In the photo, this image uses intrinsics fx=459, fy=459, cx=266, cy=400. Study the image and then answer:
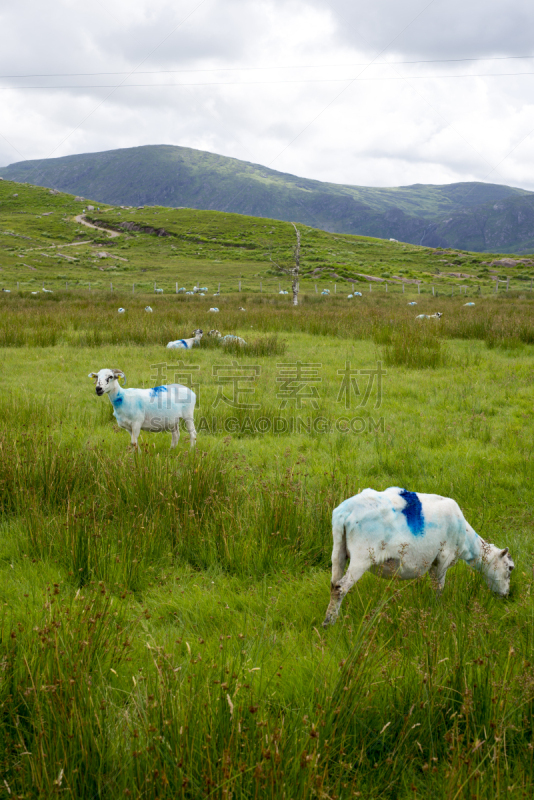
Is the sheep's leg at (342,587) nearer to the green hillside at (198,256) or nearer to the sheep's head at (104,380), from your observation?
the sheep's head at (104,380)

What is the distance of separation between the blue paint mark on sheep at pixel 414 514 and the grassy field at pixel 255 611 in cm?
45

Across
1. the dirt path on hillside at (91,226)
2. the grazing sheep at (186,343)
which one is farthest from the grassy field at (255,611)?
the dirt path on hillside at (91,226)

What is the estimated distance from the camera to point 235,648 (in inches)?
106

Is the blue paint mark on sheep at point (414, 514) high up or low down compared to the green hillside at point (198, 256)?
down

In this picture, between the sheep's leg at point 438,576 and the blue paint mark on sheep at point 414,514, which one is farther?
the sheep's leg at point 438,576

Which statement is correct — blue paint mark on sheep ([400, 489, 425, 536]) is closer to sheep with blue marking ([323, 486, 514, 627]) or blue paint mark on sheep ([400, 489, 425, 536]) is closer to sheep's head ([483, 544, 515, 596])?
sheep with blue marking ([323, 486, 514, 627])

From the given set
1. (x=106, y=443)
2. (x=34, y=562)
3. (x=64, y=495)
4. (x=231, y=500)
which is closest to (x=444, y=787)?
(x=231, y=500)

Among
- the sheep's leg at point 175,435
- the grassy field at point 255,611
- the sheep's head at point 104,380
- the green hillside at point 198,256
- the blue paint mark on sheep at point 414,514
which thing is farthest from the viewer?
the green hillside at point 198,256

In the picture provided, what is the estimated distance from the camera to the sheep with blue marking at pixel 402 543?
2.89 metres

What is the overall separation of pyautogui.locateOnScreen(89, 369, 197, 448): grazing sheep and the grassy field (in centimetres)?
38

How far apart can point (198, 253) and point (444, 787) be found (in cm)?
7217

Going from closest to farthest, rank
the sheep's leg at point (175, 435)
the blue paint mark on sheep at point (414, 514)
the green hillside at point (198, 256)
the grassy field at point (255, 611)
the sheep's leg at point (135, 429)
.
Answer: the grassy field at point (255, 611), the blue paint mark on sheep at point (414, 514), the sheep's leg at point (135, 429), the sheep's leg at point (175, 435), the green hillside at point (198, 256)

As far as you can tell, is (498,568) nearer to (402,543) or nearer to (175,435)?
(402,543)

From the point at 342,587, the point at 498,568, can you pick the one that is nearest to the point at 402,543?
the point at 342,587
